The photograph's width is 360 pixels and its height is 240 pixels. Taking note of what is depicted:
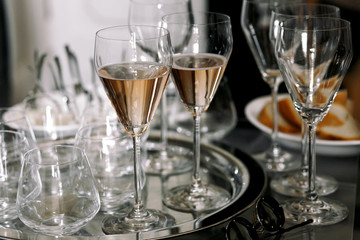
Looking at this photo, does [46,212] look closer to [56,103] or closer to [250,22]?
[56,103]

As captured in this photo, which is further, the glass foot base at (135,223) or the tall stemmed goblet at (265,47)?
the tall stemmed goblet at (265,47)

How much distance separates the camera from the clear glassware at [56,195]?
0.91 m

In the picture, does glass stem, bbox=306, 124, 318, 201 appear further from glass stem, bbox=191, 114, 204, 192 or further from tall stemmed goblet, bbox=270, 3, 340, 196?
glass stem, bbox=191, 114, 204, 192

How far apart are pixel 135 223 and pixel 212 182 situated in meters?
0.26

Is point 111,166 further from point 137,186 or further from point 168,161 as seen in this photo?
point 168,161

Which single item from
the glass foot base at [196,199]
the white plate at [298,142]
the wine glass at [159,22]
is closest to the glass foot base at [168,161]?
the wine glass at [159,22]

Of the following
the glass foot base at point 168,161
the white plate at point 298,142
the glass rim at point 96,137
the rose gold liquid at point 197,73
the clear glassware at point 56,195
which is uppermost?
the rose gold liquid at point 197,73

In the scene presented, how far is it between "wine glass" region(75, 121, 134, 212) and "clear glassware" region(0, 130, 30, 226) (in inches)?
4.1

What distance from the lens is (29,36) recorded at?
12.7 ft

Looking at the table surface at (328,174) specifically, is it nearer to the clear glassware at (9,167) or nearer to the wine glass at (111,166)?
the wine glass at (111,166)

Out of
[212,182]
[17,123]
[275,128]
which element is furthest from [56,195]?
[275,128]

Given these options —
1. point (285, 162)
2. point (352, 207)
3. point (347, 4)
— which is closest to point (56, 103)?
point (285, 162)

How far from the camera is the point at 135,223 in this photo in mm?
976

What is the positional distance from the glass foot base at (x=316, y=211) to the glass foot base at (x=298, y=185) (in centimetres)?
6
